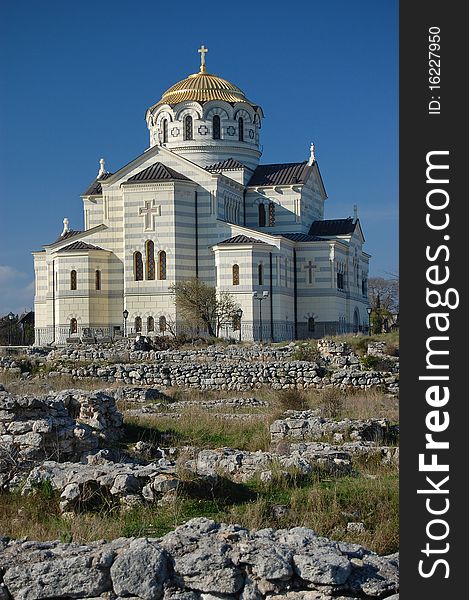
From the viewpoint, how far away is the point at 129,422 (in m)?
17.6

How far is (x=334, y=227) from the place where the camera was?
5641 cm

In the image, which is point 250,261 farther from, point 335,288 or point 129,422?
point 129,422

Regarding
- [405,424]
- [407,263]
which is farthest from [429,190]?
[405,424]

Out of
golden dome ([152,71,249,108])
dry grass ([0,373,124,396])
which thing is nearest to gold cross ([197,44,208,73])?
golden dome ([152,71,249,108])

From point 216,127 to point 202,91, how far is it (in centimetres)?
233

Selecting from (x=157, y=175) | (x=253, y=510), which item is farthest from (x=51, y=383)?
(x=157, y=175)

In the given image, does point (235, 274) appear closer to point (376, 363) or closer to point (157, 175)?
point (157, 175)

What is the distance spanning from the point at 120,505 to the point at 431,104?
5.34 m

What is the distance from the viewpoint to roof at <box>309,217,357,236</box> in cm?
5584

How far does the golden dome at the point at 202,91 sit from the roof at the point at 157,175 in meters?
6.29

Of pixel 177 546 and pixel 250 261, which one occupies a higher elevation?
pixel 250 261

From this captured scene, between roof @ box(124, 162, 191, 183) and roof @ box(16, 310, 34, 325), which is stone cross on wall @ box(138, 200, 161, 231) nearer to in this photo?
roof @ box(124, 162, 191, 183)

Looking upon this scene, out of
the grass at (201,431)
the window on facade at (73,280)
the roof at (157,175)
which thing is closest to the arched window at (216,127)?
the roof at (157,175)

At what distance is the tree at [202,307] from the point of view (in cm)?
4506
